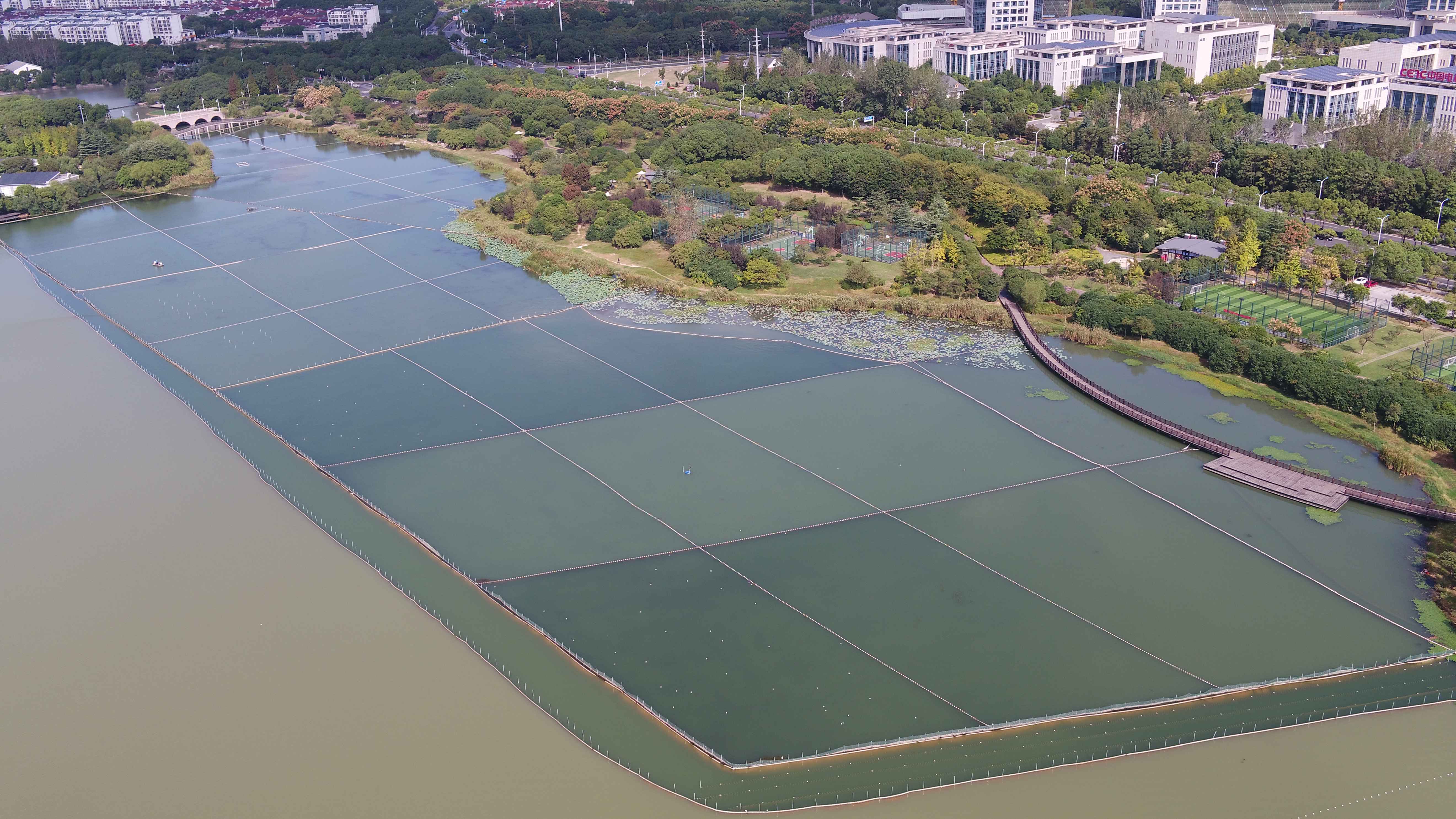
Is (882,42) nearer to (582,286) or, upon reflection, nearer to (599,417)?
(582,286)

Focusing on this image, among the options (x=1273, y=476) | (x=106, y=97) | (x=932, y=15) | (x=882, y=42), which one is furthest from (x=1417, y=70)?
(x=106, y=97)

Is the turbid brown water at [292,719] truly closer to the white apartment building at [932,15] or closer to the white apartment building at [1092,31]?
the white apartment building at [1092,31]

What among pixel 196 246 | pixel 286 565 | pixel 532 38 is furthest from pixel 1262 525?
pixel 532 38

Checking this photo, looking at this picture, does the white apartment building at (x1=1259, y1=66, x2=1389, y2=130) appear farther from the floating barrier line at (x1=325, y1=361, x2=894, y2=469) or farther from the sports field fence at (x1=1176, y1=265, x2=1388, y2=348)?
the floating barrier line at (x1=325, y1=361, x2=894, y2=469)

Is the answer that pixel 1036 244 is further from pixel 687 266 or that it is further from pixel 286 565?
pixel 286 565

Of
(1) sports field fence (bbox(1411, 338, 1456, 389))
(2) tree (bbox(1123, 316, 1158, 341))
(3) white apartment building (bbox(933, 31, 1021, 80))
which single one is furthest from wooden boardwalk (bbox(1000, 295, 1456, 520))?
(3) white apartment building (bbox(933, 31, 1021, 80))
